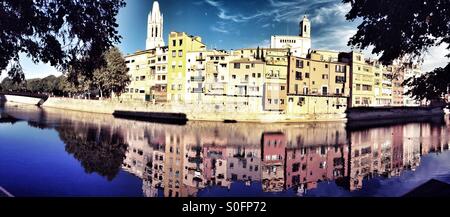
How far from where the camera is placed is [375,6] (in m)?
4.09

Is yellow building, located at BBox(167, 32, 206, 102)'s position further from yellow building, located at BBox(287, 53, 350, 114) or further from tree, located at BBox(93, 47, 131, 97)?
yellow building, located at BBox(287, 53, 350, 114)

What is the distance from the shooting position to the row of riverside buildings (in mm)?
21155

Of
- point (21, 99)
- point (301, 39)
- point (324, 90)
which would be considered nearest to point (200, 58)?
point (324, 90)

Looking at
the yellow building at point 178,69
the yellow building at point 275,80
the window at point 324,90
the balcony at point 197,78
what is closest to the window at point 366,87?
the window at point 324,90

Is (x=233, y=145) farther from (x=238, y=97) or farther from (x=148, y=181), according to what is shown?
→ (x=238, y=97)

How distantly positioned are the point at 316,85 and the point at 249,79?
6212 mm

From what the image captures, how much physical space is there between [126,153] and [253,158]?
13.9 ft

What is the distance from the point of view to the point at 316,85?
25.2m

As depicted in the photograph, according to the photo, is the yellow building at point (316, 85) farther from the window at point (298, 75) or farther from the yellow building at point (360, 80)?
the yellow building at point (360, 80)

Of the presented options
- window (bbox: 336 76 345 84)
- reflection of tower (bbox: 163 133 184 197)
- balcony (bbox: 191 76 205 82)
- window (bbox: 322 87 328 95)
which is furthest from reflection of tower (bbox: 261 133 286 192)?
window (bbox: 336 76 345 84)

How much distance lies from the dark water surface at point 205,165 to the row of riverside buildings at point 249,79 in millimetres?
6648

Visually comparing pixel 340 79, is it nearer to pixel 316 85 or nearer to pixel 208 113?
pixel 316 85
